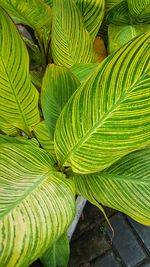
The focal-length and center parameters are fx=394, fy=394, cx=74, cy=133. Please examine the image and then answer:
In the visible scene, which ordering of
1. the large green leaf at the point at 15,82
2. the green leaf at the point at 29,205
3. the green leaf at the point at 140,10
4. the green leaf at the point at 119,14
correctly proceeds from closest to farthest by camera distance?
the green leaf at the point at 29,205, the large green leaf at the point at 15,82, the green leaf at the point at 140,10, the green leaf at the point at 119,14

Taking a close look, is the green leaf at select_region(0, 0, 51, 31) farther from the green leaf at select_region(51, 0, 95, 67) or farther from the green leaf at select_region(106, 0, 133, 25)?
the green leaf at select_region(106, 0, 133, 25)

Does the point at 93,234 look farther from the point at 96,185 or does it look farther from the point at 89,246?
the point at 96,185

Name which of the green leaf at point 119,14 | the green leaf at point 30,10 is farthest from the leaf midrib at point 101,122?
the green leaf at point 119,14

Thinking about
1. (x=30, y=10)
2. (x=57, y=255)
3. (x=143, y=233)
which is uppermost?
(x=30, y=10)

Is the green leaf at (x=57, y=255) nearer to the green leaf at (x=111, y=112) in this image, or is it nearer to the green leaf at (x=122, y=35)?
the green leaf at (x=111, y=112)

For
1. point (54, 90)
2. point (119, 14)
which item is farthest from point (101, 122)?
point (119, 14)

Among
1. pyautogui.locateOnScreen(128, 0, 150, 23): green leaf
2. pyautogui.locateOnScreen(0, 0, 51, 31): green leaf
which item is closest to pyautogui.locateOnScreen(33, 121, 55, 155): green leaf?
pyautogui.locateOnScreen(0, 0, 51, 31): green leaf

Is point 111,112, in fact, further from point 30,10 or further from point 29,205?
point 30,10
